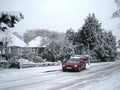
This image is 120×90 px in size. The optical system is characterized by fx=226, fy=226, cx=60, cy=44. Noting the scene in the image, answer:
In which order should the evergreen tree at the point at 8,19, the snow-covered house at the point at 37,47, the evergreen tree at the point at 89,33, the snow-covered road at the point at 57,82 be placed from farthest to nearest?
the snow-covered house at the point at 37,47 → the evergreen tree at the point at 89,33 → the evergreen tree at the point at 8,19 → the snow-covered road at the point at 57,82

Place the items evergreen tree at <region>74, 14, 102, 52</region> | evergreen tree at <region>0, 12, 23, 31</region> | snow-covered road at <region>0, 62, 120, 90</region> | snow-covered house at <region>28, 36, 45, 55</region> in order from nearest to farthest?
1. snow-covered road at <region>0, 62, 120, 90</region>
2. evergreen tree at <region>0, 12, 23, 31</region>
3. evergreen tree at <region>74, 14, 102, 52</region>
4. snow-covered house at <region>28, 36, 45, 55</region>

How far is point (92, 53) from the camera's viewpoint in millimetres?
54594

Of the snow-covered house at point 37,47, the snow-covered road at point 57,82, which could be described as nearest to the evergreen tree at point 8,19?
the snow-covered road at point 57,82

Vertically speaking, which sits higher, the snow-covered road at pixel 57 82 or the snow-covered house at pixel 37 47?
the snow-covered house at pixel 37 47

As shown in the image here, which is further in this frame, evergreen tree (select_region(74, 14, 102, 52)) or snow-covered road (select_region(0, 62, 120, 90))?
evergreen tree (select_region(74, 14, 102, 52))

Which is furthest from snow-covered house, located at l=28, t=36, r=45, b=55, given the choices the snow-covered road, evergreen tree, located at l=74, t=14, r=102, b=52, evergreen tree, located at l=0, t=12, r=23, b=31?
the snow-covered road

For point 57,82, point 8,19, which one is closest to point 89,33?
point 8,19

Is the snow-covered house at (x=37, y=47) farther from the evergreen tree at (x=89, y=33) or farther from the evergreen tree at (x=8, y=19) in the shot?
the evergreen tree at (x=8, y=19)

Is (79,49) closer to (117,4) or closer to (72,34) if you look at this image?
(72,34)

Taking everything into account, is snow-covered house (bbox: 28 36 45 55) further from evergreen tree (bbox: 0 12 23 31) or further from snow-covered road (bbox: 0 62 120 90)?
snow-covered road (bbox: 0 62 120 90)

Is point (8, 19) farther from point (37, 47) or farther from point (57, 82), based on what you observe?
point (37, 47)

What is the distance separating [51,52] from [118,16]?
65.0ft

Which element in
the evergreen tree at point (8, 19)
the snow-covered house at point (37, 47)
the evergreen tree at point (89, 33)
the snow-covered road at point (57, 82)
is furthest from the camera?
the snow-covered house at point (37, 47)

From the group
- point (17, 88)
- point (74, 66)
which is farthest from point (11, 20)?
point (17, 88)
